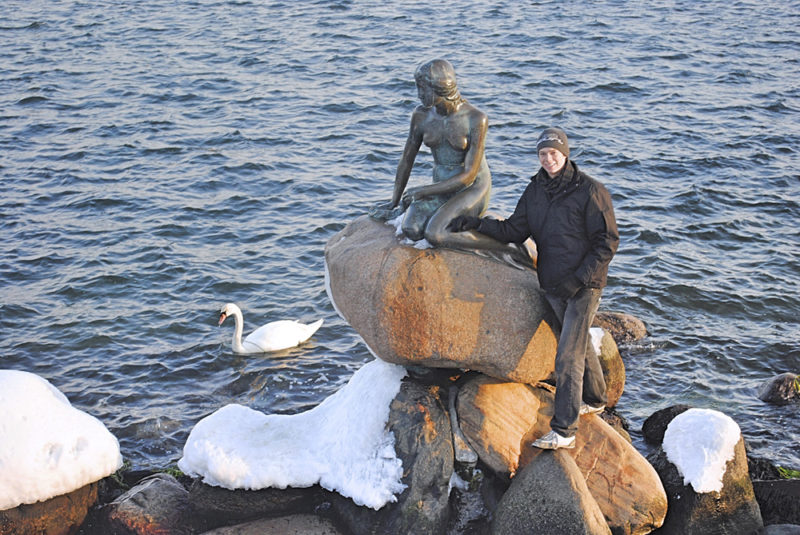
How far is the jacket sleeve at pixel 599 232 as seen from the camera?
852cm

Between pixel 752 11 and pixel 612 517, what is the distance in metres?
23.2

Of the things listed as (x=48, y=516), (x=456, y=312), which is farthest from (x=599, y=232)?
(x=48, y=516)

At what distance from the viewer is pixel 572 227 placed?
866 centimetres

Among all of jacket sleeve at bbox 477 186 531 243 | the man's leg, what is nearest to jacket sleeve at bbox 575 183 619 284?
the man's leg

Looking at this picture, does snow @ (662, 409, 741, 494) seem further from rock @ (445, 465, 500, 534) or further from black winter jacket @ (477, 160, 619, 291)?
black winter jacket @ (477, 160, 619, 291)

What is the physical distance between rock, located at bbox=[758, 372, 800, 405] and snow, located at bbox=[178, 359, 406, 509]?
17.7ft

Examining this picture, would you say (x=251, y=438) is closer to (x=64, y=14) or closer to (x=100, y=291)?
(x=100, y=291)

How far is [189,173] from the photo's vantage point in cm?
1900

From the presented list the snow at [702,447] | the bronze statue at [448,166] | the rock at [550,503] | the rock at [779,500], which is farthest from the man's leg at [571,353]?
the rock at [779,500]

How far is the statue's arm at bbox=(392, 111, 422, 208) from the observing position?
9609 mm

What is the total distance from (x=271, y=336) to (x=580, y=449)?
5.88 m

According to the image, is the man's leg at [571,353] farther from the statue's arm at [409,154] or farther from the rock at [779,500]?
the rock at [779,500]

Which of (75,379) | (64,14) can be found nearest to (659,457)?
(75,379)

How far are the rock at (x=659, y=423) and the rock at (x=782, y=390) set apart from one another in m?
Answer: 1.68
